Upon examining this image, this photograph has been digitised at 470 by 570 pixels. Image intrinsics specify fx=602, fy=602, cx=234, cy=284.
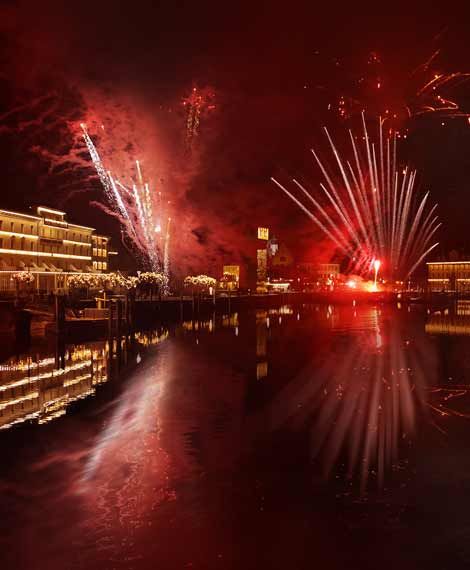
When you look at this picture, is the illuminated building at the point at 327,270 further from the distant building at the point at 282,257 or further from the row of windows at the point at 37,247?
the row of windows at the point at 37,247

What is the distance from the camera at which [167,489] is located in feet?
34.5

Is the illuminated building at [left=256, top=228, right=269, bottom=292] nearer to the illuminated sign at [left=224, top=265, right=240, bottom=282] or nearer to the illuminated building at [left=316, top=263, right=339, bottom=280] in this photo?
the illuminated sign at [left=224, top=265, right=240, bottom=282]

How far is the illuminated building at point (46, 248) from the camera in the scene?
52.2m

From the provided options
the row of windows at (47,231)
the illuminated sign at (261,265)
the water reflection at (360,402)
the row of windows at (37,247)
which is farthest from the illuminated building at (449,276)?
the water reflection at (360,402)

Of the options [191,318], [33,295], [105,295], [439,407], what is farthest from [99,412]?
[191,318]

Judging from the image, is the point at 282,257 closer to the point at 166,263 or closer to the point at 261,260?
the point at 261,260

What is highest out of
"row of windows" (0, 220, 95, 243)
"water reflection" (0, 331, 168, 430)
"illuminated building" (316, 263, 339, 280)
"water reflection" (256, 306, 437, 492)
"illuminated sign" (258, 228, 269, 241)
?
"illuminated sign" (258, 228, 269, 241)

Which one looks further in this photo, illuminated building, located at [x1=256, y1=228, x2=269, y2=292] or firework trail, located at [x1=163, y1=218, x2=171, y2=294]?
illuminated building, located at [x1=256, y1=228, x2=269, y2=292]

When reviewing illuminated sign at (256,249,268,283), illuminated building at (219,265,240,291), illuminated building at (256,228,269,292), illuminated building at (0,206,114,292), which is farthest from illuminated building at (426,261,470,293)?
illuminated building at (0,206,114,292)

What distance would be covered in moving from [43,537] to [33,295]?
29184mm

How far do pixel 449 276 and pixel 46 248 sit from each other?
98367 millimetres

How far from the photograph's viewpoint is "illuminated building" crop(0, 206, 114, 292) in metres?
52.2

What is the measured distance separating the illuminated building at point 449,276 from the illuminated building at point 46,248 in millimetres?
82221

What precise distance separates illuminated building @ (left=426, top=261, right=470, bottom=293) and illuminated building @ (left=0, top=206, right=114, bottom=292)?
3237 inches
